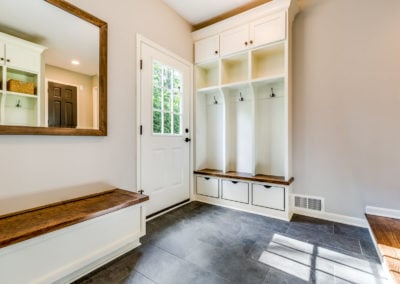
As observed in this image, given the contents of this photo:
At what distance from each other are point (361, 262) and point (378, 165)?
1.13 m

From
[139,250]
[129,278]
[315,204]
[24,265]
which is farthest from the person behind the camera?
[315,204]

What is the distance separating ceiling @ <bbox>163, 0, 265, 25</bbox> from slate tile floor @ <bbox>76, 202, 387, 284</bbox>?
2733 mm

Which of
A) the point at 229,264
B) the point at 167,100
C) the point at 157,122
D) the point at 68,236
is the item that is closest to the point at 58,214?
the point at 68,236

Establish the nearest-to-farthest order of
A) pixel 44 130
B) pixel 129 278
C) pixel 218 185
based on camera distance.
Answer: pixel 129 278
pixel 44 130
pixel 218 185

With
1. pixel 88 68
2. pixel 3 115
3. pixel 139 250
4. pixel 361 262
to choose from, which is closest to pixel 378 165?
pixel 361 262

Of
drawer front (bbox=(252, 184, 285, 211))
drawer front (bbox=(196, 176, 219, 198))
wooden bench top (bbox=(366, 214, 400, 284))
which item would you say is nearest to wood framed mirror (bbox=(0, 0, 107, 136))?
drawer front (bbox=(196, 176, 219, 198))

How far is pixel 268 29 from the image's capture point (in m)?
2.40

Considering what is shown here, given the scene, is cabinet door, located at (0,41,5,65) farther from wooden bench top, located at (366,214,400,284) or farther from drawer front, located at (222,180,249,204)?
wooden bench top, located at (366,214,400,284)

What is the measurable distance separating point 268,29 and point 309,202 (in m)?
2.19

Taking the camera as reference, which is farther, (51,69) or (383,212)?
(383,212)

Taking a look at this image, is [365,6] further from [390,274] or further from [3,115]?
[3,115]

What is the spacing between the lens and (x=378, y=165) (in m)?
2.13

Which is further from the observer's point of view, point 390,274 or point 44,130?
point 44,130

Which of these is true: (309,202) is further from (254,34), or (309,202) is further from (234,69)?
(254,34)
